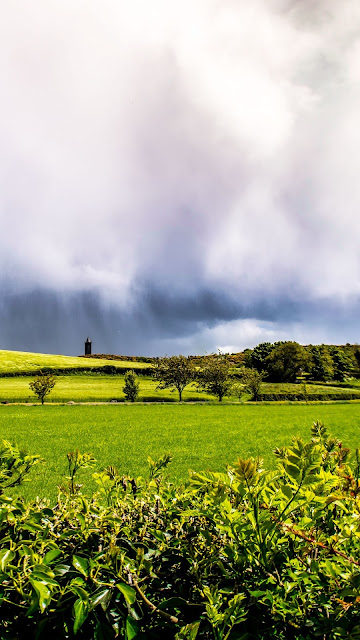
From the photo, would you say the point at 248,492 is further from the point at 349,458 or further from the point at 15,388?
the point at 15,388

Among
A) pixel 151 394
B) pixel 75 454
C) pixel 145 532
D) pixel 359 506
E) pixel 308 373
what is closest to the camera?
pixel 359 506

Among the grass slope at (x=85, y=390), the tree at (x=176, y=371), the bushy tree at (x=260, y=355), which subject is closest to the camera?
the grass slope at (x=85, y=390)

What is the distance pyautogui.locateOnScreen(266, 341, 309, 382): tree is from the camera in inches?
3381

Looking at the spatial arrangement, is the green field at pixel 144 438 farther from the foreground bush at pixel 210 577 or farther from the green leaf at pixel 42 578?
the green leaf at pixel 42 578

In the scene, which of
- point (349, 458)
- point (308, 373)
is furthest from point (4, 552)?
point (308, 373)

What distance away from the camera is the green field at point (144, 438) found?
12.2 m

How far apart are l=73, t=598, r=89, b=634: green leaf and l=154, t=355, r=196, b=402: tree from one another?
2050 inches

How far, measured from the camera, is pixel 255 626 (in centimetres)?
145

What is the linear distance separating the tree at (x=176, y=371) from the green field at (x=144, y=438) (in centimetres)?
2405

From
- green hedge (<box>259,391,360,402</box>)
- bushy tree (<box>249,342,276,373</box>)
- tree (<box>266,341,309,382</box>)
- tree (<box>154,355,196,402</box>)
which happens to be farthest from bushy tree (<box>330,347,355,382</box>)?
tree (<box>154,355,196,402</box>)

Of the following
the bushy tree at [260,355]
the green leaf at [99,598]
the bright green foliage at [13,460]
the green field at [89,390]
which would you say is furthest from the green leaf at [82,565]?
the bushy tree at [260,355]

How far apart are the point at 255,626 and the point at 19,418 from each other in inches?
1098

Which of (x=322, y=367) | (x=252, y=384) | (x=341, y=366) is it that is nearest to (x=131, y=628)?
(x=252, y=384)

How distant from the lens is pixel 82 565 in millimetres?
1469
